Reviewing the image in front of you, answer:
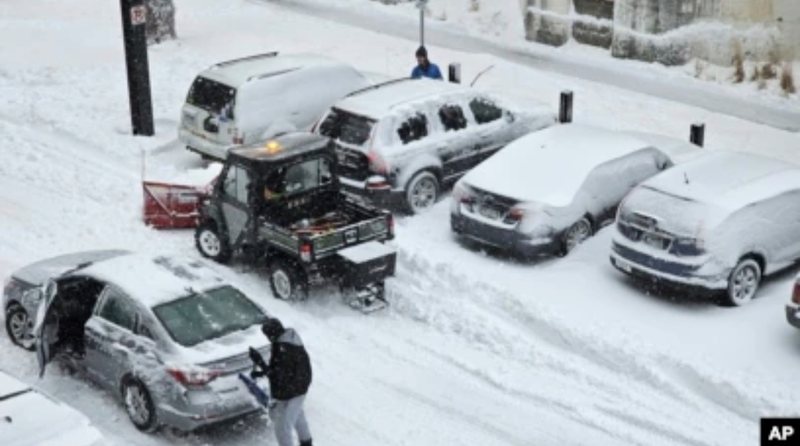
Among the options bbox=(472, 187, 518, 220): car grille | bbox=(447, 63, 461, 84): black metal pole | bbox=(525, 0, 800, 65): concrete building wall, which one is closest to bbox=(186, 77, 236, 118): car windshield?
bbox=(447, 63, 461, 84): black metal pole

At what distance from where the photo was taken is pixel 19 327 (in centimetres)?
1424

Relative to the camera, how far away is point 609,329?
14.0m

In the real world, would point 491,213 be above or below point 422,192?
above

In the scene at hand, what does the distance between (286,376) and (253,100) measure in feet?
28.9

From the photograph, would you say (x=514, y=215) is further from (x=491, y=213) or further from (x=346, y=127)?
(x=346, y=127)

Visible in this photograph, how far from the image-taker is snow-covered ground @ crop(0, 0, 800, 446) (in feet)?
41.1

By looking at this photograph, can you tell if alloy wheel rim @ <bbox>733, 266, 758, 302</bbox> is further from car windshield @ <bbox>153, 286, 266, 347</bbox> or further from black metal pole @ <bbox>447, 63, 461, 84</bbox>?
black metal pole @ <bbox>447, 63, 461, 84</bbox>

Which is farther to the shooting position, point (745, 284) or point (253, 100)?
point (253, 100)

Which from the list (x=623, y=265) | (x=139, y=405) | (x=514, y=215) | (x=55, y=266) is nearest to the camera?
(x=139, y=405)

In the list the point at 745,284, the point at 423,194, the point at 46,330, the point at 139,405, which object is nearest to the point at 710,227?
the point at 745,284

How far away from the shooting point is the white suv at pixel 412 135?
17484 millimetres

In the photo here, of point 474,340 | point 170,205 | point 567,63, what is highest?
point 567,63

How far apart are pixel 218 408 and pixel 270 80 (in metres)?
8.92

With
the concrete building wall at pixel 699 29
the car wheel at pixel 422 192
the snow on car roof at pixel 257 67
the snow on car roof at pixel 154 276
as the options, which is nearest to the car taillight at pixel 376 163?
the car wheel at pixel 422 192
